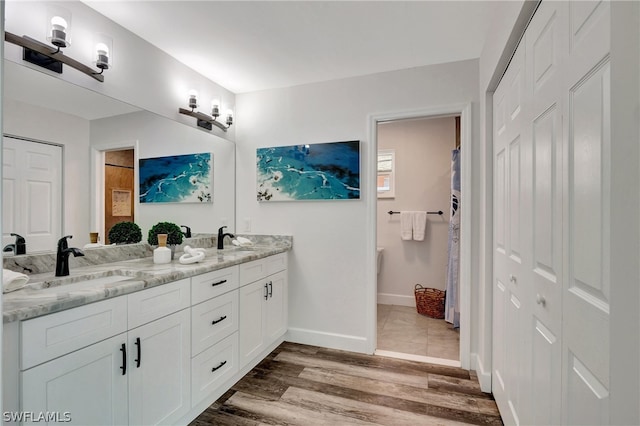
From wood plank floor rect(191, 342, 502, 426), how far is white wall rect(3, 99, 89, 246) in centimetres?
139

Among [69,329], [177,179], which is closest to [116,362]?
[69,329]

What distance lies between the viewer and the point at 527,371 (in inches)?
51.3

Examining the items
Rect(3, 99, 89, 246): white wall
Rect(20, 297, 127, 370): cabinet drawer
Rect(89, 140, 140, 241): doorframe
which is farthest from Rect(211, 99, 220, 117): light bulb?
Rect(20, 297, 127, 370): cabinet drawer

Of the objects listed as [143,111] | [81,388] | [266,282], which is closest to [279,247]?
[266,282]

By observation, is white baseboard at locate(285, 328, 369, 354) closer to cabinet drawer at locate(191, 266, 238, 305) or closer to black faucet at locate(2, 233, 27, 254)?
cabinet drawer at locate(191, 266, 238, 305)

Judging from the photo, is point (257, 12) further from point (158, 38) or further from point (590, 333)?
point (590, 333)

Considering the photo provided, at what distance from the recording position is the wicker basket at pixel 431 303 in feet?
11.4

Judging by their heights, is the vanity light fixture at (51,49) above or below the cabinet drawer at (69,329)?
above

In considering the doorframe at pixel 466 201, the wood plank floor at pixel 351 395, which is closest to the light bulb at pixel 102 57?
the doorframe at pixel 466 201

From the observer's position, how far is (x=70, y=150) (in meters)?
1.79

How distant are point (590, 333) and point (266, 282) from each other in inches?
84.1

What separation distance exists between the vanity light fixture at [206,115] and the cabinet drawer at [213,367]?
1.80m

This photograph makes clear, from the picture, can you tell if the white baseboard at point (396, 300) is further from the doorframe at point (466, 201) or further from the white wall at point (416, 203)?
the doorframe at point (466, 201)

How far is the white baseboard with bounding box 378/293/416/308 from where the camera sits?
3924mm
